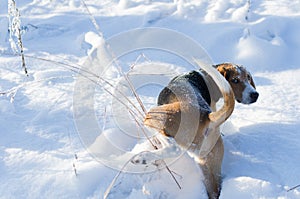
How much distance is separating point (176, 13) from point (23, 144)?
2.52 metres

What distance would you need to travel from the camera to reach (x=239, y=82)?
2395mm

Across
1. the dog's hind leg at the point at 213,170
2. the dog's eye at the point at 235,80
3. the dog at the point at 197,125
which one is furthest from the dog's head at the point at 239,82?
the dog's hind leg at the point at 213,170

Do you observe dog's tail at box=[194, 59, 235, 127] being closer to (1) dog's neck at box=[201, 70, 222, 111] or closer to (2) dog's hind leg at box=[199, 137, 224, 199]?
(2) dog's hind leg at box=[199, 137, 224, 199]

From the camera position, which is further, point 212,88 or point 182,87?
point 212,88

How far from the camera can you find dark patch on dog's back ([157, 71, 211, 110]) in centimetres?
219

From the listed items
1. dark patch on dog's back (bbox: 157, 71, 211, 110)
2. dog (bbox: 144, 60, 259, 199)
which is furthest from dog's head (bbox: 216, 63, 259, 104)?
dog (bbox: 144, 60, 259, 199)

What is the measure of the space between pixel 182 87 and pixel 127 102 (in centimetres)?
70

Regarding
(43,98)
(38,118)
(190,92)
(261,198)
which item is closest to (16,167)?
(38,118)

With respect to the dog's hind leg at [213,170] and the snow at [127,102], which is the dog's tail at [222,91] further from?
the snow at [127,102]

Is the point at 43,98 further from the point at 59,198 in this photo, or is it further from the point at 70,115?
the point at 59,198

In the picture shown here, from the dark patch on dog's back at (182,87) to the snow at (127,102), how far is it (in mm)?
159

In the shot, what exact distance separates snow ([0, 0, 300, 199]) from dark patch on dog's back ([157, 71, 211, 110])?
159mm

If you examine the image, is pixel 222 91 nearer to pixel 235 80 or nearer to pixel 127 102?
pixel 235 80

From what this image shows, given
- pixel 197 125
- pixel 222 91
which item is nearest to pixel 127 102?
pixel 197 125
